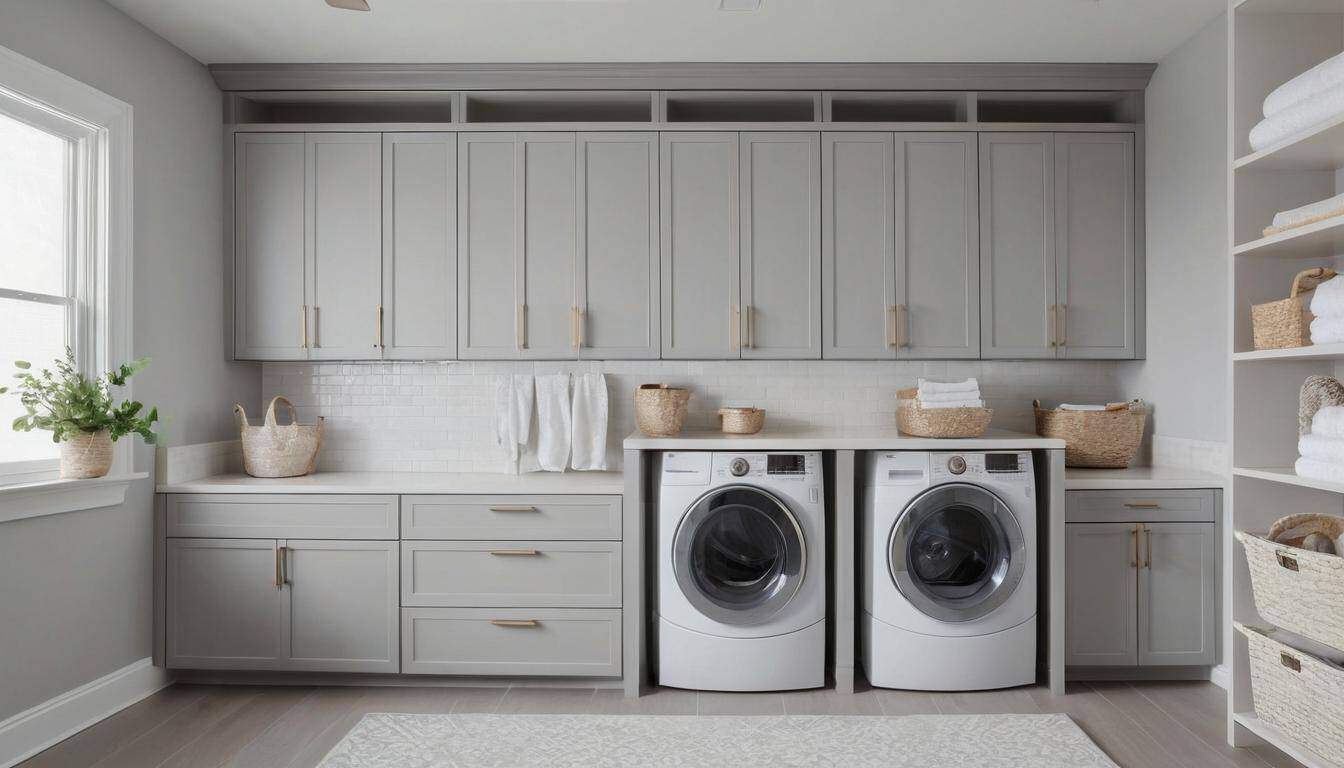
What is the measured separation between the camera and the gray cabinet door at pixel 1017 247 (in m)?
3.40

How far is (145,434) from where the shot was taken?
2676 millimetres

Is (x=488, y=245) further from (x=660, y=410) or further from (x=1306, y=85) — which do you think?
(x=1306, y=85)

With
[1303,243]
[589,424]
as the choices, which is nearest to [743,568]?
[589,424]

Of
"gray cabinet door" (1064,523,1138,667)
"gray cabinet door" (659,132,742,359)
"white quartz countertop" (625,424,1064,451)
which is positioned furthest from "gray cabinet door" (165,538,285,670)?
"gray cabinet door" (1064,523,1138,667)

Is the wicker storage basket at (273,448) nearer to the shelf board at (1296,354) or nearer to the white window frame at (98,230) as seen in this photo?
the white window frame at (98,230)

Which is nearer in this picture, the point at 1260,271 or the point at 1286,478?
the point at 1286,478

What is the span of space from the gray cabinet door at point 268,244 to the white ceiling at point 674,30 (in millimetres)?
422

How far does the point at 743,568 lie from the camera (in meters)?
2.98

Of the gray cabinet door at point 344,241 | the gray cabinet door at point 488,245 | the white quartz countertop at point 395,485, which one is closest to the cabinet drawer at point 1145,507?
the white quartz countertop at point 395,485

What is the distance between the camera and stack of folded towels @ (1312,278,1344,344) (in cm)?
213

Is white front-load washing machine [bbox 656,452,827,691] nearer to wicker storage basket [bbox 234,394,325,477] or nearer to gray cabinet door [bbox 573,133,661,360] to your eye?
gray cabinet door [bbox 573,133,661,360]

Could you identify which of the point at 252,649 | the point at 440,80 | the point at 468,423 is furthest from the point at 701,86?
the point at 252,649

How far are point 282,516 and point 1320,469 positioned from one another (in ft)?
11.2

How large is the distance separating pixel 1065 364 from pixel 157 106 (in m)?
4.02
